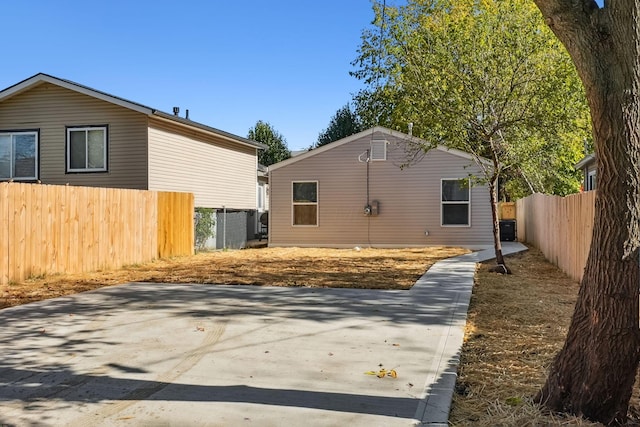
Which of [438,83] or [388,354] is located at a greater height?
[438,83]

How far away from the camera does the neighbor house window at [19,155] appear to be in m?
16.6

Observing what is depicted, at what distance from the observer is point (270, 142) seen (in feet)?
133

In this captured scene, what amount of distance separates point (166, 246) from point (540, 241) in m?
11.3

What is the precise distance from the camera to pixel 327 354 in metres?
5.01

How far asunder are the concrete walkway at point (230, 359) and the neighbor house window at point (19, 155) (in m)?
10.4

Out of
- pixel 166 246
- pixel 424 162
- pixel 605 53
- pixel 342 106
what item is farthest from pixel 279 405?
pixel 342 106

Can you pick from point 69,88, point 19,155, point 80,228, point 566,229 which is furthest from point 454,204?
point 19,155

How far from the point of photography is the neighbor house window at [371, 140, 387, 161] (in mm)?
18875

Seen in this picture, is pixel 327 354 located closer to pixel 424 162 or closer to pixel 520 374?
pixel 520 374

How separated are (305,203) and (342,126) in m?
20.9

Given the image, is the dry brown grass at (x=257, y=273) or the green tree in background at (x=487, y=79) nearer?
the dry brown grass at (x=257, y=273)

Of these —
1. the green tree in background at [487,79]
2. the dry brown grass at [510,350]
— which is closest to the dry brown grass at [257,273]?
the dry brown grass at [510,350]

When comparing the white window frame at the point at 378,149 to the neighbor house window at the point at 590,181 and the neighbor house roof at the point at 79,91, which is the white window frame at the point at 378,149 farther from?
the neighbor house window at the point at 590,181

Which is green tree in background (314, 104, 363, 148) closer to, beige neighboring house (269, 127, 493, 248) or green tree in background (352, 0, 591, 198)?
beige neighboring house (269, 127, 493, 248)
